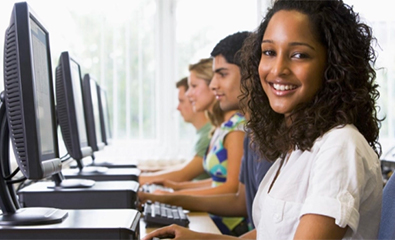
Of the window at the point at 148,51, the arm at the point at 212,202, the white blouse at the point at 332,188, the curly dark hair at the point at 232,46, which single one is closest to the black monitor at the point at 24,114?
the white blouse at the point at 332,188

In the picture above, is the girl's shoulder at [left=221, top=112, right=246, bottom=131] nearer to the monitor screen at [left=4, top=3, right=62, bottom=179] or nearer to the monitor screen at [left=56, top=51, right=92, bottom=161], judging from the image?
the monitor screen at [left=56, top=51, right=92, bottom=161]

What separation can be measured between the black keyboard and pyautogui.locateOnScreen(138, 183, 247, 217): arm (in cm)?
17

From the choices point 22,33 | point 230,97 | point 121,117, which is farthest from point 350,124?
point 121,117

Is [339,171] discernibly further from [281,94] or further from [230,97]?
[230,97]

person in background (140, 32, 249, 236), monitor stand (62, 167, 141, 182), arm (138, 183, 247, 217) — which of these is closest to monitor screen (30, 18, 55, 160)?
monitor stand (62, 167, 141, 182)

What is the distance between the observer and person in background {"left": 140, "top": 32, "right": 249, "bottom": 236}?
223 cm

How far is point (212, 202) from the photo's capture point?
207 centimetres

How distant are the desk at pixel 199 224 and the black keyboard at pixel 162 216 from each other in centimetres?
3

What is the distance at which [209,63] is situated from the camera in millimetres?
3131

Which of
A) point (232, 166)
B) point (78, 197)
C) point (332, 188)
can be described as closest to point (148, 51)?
point (232, 166)

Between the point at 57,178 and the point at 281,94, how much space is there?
786 mm

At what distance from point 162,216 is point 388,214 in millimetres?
750

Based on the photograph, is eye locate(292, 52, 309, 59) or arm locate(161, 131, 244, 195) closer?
eye locate(292, 52, 309, 59)

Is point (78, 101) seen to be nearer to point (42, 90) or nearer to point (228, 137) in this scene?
point (42, 90)
